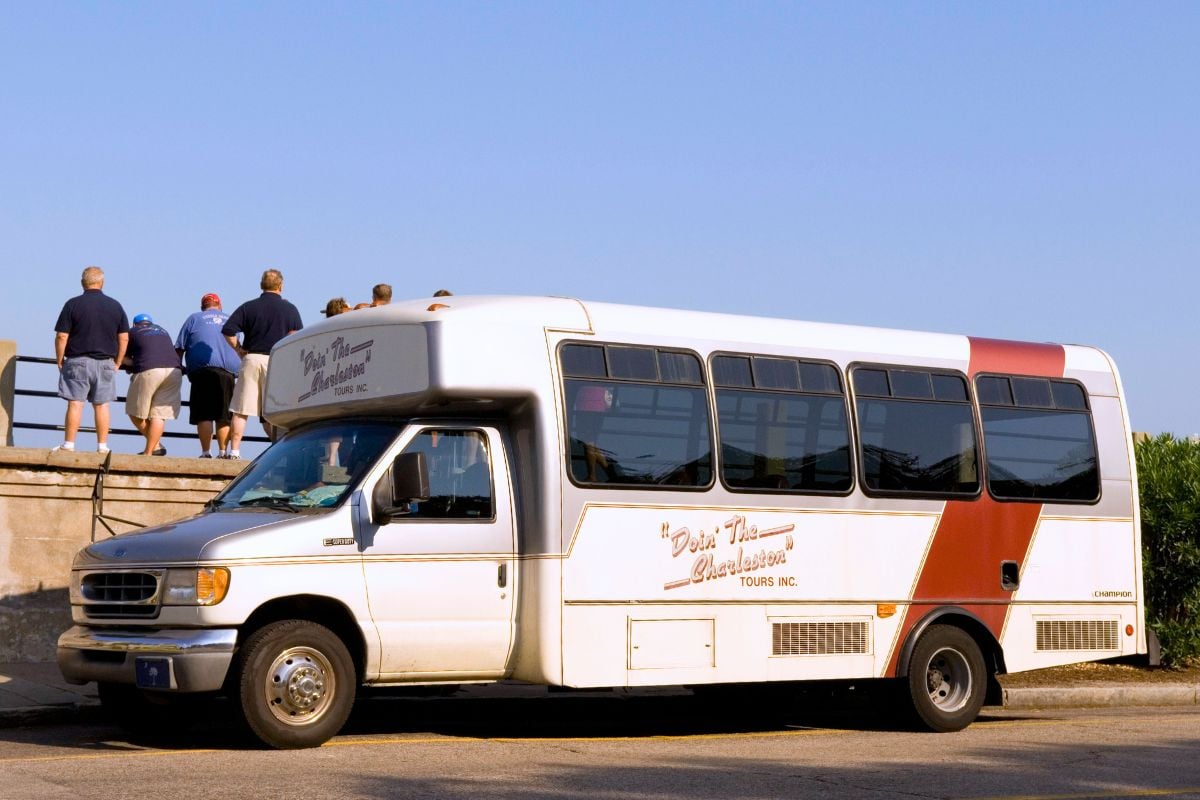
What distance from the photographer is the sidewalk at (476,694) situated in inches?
472

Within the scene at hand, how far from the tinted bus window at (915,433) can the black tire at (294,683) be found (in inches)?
172

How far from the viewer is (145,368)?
1684 cm

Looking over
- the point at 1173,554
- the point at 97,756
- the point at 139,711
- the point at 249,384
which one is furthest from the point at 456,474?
the point at 1173,554

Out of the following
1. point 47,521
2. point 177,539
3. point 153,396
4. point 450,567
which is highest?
point 153,396

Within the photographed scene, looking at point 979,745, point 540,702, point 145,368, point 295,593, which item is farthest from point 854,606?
point 145,368

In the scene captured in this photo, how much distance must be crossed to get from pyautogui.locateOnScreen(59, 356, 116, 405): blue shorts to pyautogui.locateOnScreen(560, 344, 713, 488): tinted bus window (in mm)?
6319

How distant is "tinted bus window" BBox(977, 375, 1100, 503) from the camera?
533 inches

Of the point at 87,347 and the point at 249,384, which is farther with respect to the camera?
the point at 249,384

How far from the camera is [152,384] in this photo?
16.8 metres

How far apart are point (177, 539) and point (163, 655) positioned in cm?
72

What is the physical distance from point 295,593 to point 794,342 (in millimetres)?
4349

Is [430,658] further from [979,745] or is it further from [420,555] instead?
[979,745]

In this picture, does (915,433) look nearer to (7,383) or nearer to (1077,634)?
(1077,634)

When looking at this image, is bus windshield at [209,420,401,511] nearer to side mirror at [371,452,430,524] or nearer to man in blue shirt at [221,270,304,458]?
side mirror at [371,452,430,524]
